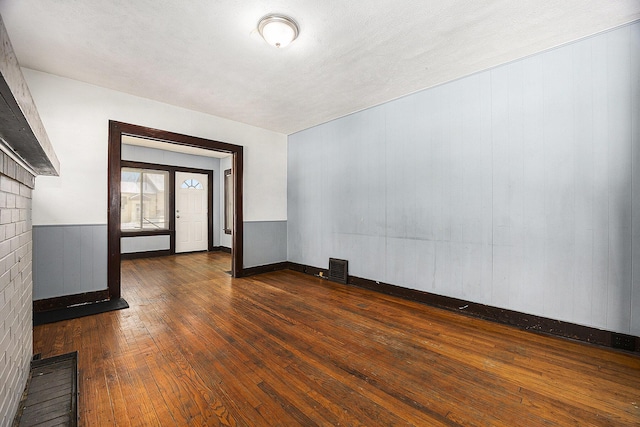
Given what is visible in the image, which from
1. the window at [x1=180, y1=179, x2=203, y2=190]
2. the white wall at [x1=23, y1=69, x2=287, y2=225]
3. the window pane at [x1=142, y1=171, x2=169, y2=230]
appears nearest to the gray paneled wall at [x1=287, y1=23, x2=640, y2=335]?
the white wall at [x1=23, y1=69, x2=287, y2=225]

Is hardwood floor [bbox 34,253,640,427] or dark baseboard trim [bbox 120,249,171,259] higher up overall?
dark baseboard trim [bbox 120,249,171,259]

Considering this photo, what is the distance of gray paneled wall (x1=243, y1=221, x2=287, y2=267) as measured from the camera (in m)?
5.00

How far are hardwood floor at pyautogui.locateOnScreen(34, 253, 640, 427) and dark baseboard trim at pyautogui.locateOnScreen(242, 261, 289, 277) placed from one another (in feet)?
5.05

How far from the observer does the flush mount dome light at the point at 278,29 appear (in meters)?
2.23

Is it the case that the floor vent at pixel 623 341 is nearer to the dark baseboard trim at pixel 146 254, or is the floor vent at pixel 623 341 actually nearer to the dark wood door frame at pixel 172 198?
the dark wood door frame at pixel 172 198

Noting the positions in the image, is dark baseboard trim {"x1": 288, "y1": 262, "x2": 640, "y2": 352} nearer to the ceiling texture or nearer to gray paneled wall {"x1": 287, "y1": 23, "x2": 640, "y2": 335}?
gray paneled wall {"x1": 287, "y1": 23, "x2": 640, "y2": 335}

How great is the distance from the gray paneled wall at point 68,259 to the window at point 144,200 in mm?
3748

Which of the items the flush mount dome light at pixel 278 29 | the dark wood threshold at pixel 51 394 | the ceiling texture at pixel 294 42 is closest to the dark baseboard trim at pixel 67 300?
the dark wood threshold at pixel 51 394

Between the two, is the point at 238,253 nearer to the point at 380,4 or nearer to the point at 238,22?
the point at 238,22

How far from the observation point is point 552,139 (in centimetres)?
262

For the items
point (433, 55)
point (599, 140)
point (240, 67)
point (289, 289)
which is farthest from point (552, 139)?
point (289, 289)

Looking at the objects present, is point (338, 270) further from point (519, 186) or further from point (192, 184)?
point (192, 184)

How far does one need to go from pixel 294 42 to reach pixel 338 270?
10.7ft

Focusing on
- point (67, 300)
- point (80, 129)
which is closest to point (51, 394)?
point (67, 300)
